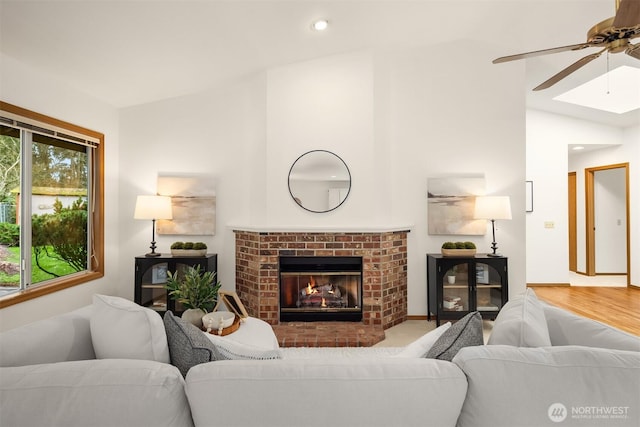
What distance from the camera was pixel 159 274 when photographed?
400cm

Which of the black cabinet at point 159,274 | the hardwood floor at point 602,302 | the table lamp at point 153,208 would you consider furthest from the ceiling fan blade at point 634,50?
the table lamp at point 153,208

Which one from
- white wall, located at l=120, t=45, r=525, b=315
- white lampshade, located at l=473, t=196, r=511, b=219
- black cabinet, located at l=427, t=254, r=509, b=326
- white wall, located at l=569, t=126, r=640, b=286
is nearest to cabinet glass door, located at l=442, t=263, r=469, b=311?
black cabinet, located at l=427, t=254, r=509, b=326

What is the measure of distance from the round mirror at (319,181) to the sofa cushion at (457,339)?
264 centimetres

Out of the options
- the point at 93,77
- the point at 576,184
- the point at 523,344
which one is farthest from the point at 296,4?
the point at 576,184

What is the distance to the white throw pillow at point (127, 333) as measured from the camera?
129cm

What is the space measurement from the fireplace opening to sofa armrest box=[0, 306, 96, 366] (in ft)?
7.82

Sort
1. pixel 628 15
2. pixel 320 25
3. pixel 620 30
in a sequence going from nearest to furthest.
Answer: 1. pixel 628 15
2. pixel 620 30
3. pixel 320 25

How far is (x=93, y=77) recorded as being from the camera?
11.0 feet

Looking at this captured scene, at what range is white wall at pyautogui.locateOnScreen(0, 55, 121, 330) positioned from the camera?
9.25ft

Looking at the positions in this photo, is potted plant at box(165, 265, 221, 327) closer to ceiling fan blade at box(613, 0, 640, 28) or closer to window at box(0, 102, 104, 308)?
window at box(0, 102, 104, 308)

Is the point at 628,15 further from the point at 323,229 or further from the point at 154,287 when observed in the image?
the point at 154,287

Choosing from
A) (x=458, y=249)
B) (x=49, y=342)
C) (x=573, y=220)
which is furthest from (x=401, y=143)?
(x=573, y=220)

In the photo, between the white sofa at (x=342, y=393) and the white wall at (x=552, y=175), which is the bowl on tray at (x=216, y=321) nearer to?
the white sofa at (x=342, y=393)

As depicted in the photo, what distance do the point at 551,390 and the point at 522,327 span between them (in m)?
0.28
